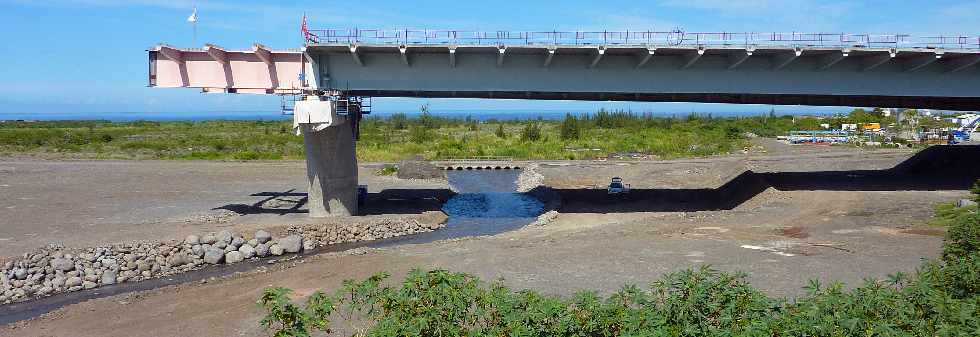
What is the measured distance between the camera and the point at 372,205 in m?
41.0

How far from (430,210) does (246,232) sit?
10894mm

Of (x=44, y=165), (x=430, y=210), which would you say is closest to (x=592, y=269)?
(x=430, y=210)

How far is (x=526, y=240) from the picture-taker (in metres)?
30.5

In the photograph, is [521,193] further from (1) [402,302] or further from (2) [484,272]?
(1) [402,302]

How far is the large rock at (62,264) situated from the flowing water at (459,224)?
157cm

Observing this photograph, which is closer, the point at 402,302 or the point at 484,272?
the point at 402,302

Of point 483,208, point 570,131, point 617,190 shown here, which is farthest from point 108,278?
point 570,131

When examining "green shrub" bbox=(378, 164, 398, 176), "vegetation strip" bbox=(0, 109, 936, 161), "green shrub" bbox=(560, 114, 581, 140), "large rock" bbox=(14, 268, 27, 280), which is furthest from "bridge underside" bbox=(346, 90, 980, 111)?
"green shrub" bbox=(560, 114, 581, 140)

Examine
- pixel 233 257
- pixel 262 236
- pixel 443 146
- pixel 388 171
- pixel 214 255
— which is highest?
pixel 443 146

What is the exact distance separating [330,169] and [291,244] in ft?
19.7

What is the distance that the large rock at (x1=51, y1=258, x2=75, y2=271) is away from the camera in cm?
2467

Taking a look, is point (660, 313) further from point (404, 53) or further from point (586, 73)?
point (586, 73)

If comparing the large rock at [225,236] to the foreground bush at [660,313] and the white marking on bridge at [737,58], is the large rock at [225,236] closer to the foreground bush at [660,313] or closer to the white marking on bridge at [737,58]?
the foreground bush at [660,313]

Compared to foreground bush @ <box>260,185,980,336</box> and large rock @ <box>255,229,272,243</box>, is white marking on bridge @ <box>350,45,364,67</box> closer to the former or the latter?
large rock @ <box>255,229,272,243</box>
